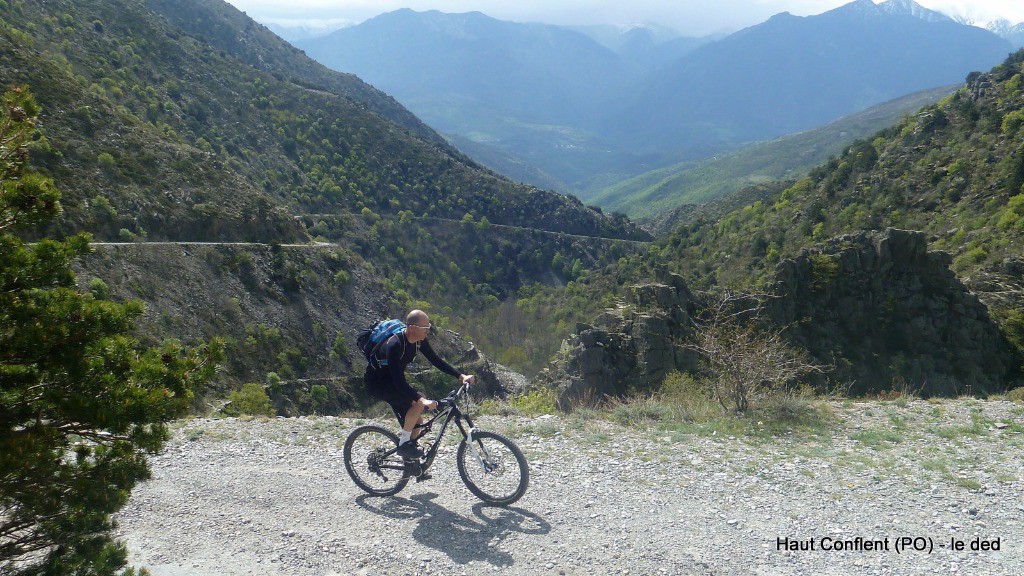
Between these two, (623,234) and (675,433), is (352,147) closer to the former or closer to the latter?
(623,234)

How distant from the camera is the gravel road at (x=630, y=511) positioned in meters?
5.04

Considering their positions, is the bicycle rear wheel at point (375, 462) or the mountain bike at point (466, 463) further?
the bicycle rear wheel at point (375, 462)

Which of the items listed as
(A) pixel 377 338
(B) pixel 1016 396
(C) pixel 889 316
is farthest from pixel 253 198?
(B) pixel 1016 396

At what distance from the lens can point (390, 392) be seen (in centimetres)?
631

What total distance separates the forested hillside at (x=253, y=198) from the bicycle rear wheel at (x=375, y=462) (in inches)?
168

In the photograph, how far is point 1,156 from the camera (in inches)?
149

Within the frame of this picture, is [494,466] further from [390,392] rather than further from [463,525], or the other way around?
[390,392]

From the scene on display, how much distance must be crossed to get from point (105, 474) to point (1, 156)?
2237 millimetres

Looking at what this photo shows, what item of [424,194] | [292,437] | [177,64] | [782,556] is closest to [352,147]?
[424,194]

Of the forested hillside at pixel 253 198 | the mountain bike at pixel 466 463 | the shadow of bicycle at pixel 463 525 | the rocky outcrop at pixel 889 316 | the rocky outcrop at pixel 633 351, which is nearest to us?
the shadow of bicycle at pixel 463 525

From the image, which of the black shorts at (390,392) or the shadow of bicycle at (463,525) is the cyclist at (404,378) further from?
the shadow of bicycle at (463,525)

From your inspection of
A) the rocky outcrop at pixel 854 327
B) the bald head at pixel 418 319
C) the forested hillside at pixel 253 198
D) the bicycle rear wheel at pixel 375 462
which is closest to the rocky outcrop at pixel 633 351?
the rocky outcrop at pixel 854 327

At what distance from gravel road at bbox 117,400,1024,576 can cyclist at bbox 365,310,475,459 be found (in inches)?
31.0

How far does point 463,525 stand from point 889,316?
17.2 meters
